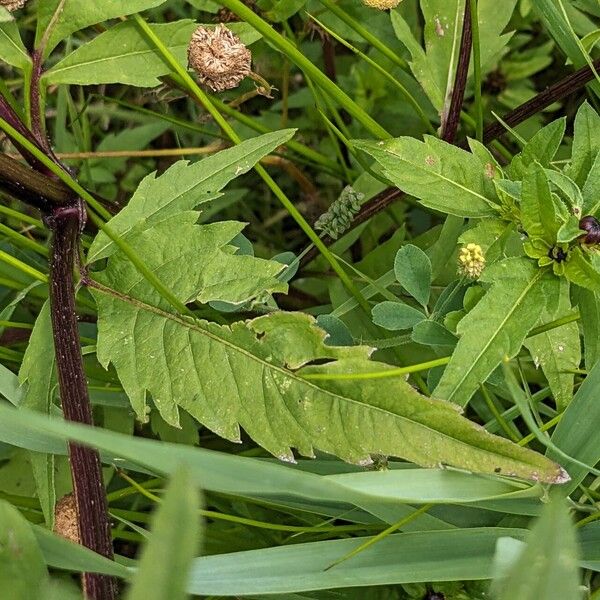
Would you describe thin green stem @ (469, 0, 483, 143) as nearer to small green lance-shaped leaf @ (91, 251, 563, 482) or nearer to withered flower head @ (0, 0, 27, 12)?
small green lance-shaped leaf @ (91, 251, 563, 482)

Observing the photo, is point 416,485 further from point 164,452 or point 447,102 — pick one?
point 447,102

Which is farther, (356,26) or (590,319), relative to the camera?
(356,26)

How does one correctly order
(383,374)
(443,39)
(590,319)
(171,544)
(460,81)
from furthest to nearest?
(443,39)
(460,81)
(590,319)
(383,374)
(171,544)

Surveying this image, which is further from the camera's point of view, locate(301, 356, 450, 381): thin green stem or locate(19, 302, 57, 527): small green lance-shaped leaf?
locate(19, 302, 57, 527): small green lance-shaped leaf

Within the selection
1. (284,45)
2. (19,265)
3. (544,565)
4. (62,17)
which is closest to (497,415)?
(544,565)

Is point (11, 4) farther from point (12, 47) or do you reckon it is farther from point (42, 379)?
point (42, 379)

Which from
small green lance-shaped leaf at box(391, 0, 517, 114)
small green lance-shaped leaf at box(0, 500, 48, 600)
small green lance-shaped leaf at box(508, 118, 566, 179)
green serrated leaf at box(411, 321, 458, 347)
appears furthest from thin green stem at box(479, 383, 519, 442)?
small green lance-shaped leaf at box(0, 500, 48, 600)

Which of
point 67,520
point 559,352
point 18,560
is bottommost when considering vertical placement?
point 67,520
